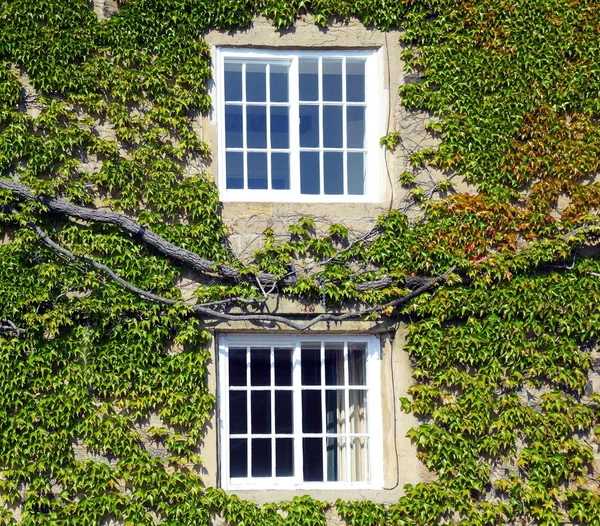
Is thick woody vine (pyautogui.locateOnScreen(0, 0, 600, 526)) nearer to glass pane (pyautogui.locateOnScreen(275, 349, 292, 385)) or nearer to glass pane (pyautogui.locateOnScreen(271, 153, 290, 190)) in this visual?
glass pane (pyautogui.locateOnScreen(275, 349, 292, 385))

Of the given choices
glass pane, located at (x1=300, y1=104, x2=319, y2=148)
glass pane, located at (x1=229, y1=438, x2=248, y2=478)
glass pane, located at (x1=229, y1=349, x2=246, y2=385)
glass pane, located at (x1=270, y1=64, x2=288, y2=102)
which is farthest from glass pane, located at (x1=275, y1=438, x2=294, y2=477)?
glass pane, located at (x1=270, y1=64, x2=288, y2=102)

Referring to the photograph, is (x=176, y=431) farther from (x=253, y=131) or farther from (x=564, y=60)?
(x=564, y=60)

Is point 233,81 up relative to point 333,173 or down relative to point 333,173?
up

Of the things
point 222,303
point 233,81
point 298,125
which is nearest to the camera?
point 222,303

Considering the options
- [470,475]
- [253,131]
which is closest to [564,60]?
[253,131]

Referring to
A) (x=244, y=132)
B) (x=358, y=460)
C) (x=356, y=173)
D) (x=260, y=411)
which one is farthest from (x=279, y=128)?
(x=358, y=460)

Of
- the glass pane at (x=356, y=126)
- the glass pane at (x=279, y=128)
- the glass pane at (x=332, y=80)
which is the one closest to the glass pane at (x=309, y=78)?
the glass pane at (x=332, y=80)

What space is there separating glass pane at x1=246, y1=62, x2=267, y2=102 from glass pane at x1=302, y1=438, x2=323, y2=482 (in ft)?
10.4

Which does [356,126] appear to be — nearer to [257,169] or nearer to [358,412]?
[257,169]

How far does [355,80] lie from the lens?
10.2 metres

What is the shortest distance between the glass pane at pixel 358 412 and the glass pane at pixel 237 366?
3.27 feet

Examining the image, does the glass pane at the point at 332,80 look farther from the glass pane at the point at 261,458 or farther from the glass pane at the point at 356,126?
the glass pane at the point at 261,458

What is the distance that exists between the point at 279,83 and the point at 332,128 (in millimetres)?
648

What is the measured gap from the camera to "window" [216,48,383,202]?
9938 millimetres
